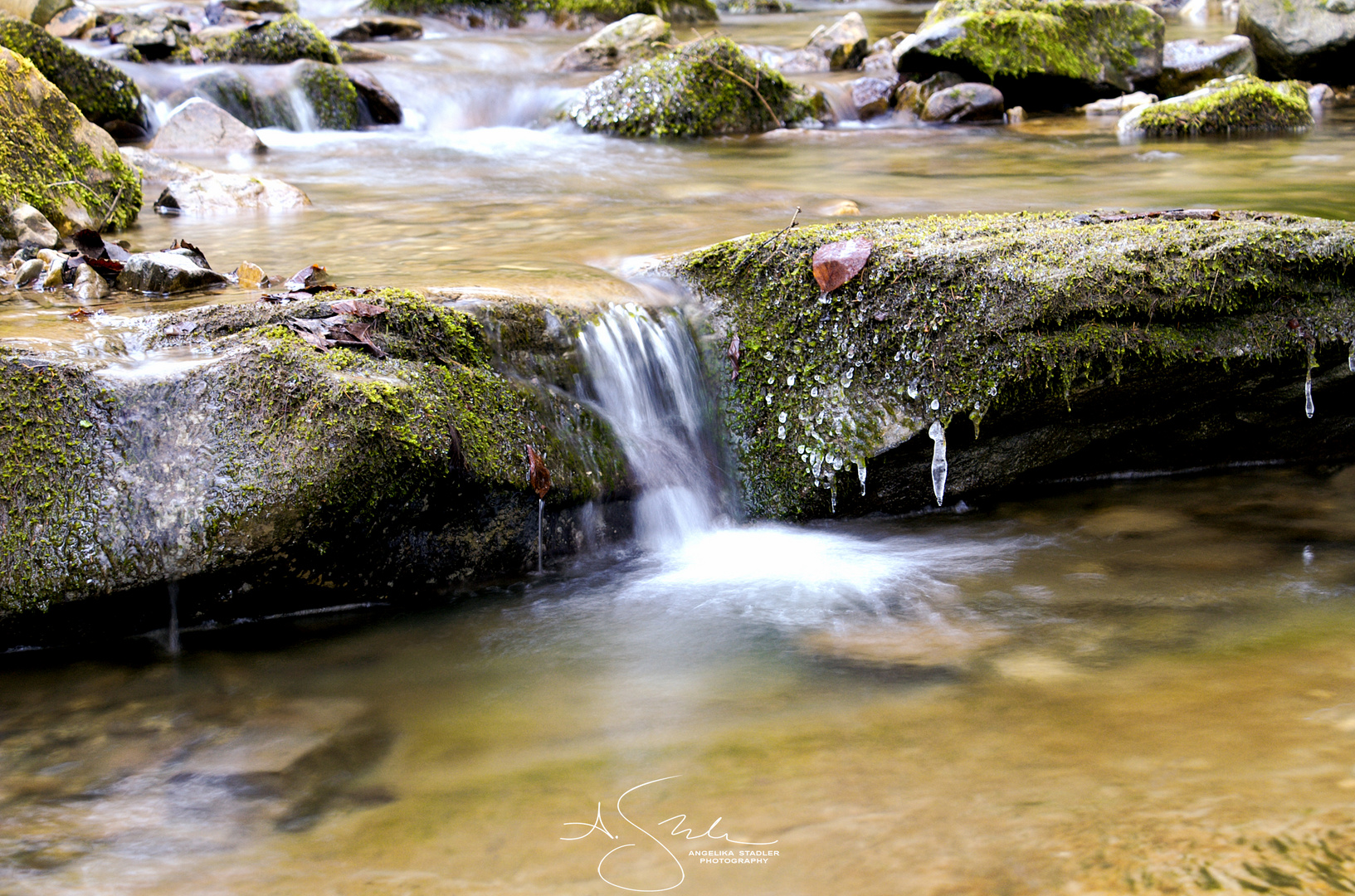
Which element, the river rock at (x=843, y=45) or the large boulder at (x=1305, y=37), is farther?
the river rock at (x=843, y=45)

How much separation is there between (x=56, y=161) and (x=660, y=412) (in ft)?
12.4

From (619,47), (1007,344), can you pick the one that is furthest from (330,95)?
(1007,344)

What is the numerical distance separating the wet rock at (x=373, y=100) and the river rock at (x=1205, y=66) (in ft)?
30.5

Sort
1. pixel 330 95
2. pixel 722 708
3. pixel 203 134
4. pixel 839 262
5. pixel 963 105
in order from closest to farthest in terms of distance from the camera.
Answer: pixel 722 708 → pixel 839 262 → pixel 203 134 → pixel 330 95 → pixel 963 105

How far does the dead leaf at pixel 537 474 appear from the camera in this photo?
3514mm

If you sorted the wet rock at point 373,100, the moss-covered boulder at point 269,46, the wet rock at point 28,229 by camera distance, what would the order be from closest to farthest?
the wet rock at point 28,229 < the wet rock at point 373,100 < the moss-covered boulder at point 269,46

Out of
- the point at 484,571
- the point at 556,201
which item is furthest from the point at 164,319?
the point at 556,201

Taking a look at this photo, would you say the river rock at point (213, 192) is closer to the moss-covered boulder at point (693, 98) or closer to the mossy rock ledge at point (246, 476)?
the mossy rock ledge at point (246, 476)

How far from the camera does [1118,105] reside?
1212 cm

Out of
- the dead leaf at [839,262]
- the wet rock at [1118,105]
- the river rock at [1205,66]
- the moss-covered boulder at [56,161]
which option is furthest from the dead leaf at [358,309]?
Answer: the river rock at [1205,66]

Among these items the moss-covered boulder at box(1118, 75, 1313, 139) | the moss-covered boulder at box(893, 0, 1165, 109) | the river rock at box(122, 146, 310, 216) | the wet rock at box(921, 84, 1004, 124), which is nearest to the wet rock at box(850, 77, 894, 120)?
the moss-covered boulder at box(893, 0, 1165, 109)

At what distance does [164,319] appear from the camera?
11.3 feet
